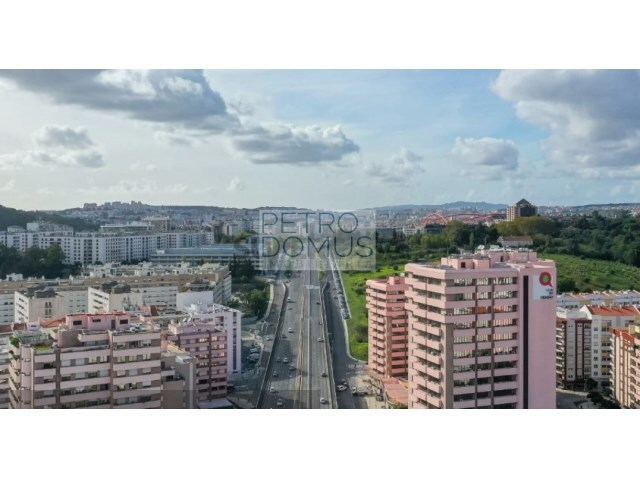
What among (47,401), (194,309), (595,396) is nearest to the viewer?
(47,401)

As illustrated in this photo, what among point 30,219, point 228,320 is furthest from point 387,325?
point 30,219

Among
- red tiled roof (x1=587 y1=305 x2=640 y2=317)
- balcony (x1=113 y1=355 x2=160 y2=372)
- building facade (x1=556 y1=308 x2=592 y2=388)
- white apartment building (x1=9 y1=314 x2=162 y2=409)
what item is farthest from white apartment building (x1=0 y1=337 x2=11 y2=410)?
red tiled roof (x1=587 y1=305 x2=640 y2=317)

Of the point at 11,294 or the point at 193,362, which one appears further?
the point at 11,294

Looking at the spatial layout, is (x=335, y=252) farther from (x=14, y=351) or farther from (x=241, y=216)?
(x=14, y=351)

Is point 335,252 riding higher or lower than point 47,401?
higher

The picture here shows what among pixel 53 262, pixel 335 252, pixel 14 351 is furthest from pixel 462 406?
pixel 53 262

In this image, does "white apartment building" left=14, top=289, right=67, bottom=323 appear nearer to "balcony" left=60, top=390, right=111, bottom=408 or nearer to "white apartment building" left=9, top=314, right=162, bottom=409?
"white apartment building" left=9, top=314, right=162, bottom=409
